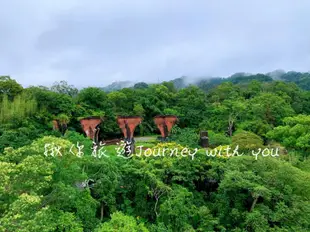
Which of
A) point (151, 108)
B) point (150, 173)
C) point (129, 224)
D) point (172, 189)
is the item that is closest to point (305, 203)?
point (172, 189)

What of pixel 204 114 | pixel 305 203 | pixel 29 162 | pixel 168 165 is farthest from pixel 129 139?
pixel 204 114

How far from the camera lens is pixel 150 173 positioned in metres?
9.97

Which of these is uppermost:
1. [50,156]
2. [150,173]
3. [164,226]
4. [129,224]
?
[50,156]

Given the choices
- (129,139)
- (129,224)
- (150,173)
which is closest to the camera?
(129,224)

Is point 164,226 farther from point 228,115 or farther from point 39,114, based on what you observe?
point 228,115

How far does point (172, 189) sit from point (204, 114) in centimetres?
1637

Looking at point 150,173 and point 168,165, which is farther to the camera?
point 168,165

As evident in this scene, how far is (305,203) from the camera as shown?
953 centimetres

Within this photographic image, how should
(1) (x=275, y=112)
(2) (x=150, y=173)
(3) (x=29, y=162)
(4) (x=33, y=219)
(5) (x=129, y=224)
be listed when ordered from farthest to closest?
(1) (x=275, y=112) < (2) (x=150, y=173) < (5) (x=129, y=224) < (3) (x=29, y=162) < (4) (x=33, y=219)

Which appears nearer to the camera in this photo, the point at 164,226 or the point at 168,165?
the point at 164,226

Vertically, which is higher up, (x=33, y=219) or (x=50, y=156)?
(x=50, y=156)

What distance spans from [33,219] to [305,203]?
8439 mm

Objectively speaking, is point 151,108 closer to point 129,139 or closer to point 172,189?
point 129,139

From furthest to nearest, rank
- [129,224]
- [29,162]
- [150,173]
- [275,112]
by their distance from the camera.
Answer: [275,112] → [150,173] → [129,224] → [29,162]
